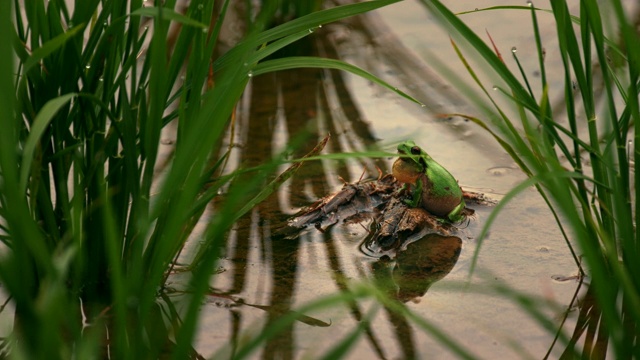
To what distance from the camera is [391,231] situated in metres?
3.15

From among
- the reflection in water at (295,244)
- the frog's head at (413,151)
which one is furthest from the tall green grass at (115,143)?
the frog's head at (413,151)

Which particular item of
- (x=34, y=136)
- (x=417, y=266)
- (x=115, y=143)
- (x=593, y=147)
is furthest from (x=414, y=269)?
(x=34, y=136)

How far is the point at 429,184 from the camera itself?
3229 millimetres

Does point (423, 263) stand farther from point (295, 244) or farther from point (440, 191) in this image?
point (295, 244)

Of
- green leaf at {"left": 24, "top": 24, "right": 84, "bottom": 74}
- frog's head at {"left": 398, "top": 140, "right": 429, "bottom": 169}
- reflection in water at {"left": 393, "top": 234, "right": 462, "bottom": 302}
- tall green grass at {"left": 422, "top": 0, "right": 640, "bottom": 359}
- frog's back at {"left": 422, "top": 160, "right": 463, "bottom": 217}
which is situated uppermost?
green leaf at {"left": 24, "top": 24, "right": 84, "bottom": 74}

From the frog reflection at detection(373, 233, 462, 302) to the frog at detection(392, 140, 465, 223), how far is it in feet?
0.32

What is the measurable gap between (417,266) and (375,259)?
0.13 m

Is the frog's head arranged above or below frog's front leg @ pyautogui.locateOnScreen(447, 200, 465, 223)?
above

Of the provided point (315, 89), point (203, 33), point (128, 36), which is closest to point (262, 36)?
point (203, 33)

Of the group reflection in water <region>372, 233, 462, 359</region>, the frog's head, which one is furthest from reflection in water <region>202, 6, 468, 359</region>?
the frog's head

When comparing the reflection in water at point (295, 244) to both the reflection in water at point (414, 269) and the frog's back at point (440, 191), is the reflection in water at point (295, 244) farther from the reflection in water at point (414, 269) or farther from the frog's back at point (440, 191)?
the frog's back at point (440, 191)

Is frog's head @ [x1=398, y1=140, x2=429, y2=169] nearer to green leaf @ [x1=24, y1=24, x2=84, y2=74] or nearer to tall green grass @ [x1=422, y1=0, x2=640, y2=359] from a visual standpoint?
tall green grass @ [x1=422, y1=0, x2=640, y2=359]

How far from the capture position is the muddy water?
8.63 feet

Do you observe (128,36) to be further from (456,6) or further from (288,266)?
(456,6)
